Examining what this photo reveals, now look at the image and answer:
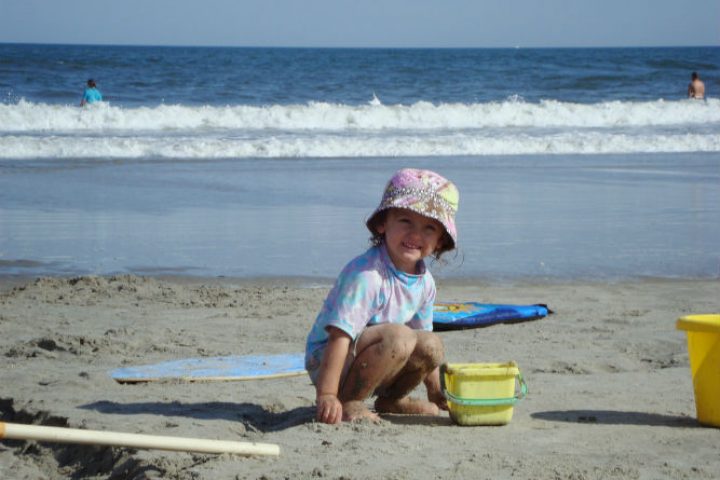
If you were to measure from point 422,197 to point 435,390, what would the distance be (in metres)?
0.92

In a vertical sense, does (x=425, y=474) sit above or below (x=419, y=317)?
below

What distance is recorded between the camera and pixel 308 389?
500 cm

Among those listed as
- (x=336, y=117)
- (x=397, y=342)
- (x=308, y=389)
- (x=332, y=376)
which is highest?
(x=336, y=117)

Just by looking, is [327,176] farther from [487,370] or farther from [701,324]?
[701,324]

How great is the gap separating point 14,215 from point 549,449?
7775mm

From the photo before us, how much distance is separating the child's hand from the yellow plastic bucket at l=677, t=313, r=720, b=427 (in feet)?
4.38

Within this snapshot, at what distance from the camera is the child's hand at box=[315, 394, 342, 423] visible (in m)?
4.11

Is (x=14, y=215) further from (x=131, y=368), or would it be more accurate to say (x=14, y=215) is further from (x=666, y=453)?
(x=666, y=453)

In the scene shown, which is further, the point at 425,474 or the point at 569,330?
the point at 569,330

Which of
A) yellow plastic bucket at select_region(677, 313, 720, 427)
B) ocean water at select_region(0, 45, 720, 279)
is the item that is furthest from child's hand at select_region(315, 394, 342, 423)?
ocean water at select_region(0, 45, 720, 279)

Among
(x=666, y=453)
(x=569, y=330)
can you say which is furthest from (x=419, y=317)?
(x=569, y=330)

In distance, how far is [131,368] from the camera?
5.34m

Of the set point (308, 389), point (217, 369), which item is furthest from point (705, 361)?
point (217, 369)

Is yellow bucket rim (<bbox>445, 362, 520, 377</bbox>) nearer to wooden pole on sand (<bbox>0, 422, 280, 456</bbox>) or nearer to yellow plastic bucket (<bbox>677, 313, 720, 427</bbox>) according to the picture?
yellow plastic bucket (<bbox>677, 313, 720, 427</bbox>)
